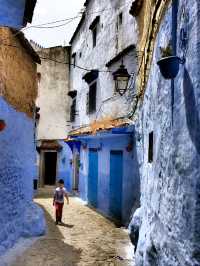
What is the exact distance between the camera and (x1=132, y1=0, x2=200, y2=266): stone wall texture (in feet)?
13.5

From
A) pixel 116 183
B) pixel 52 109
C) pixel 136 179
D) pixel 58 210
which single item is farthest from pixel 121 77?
pixel 52 109

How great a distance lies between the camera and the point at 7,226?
847 cm

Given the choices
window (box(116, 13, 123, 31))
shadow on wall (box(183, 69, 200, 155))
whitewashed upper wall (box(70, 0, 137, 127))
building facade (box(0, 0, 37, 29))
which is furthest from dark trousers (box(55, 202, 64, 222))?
shadow on wall (box(183, 69, 200, 155))

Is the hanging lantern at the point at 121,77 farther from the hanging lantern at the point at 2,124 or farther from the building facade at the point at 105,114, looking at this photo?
the hanging lantern at the point at 2,124

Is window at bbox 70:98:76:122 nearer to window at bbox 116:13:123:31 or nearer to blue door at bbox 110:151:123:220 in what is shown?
window at bbox 116:13:123:31

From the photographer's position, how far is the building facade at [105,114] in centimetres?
1201

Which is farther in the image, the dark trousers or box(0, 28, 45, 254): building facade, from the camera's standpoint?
the dark trousers

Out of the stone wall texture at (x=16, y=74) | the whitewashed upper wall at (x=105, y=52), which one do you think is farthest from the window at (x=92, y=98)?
the stone wall texture at (x=16, y=74)

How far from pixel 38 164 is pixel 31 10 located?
15.4 meters

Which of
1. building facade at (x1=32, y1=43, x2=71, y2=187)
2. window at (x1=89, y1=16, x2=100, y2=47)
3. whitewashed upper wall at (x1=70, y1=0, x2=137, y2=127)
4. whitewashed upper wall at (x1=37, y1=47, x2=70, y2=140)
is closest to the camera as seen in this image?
whitewashed upper wall at (x1=70, y1=0, x2=137, y2=127)

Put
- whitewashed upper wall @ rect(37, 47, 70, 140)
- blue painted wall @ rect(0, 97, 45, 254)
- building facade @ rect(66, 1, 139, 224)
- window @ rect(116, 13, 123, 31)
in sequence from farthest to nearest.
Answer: whitewashed upper wall @ rect(37, 47, 70, 140) < window @ rect(116, 13, 123, 31) < building facade @ rect(66, 1, 139, 224) < blue painted wall @ rect(0, 97, 45, 254)

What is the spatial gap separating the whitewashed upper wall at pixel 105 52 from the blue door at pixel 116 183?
1.57m

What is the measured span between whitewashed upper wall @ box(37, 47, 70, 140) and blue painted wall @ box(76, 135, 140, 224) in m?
4.97

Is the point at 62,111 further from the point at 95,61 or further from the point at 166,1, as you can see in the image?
the point at 166,1
